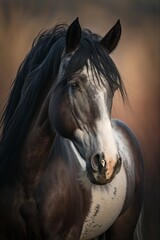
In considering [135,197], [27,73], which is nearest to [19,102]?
[27,73]

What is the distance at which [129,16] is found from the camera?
2326mm

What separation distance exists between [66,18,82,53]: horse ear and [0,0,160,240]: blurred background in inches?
35.3

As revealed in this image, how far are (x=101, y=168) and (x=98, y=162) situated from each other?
0.06 feet

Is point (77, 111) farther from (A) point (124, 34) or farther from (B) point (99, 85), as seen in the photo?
(A) point (124, 34)

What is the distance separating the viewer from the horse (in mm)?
1240

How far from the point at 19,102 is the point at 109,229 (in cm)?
70

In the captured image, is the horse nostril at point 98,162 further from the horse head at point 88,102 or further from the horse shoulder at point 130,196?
the horse shoulder at point 130,196

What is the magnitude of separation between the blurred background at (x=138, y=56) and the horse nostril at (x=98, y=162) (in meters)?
1.05

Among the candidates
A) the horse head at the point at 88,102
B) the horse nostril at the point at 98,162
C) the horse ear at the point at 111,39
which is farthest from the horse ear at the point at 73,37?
the horse nostril at the point at 98,162

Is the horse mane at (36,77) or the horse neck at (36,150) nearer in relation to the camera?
the horse mane at (36,77)

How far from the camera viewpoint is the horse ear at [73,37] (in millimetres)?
1287

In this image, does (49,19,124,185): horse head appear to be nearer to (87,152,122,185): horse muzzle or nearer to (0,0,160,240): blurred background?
(87,152,122,185): horse muzzle

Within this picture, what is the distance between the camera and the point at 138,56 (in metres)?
2.31

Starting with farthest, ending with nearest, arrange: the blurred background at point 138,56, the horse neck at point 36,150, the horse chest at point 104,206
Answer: the blurred background at point 138,56
the horse chest at point 104,206
the horse neck at point 36,150
